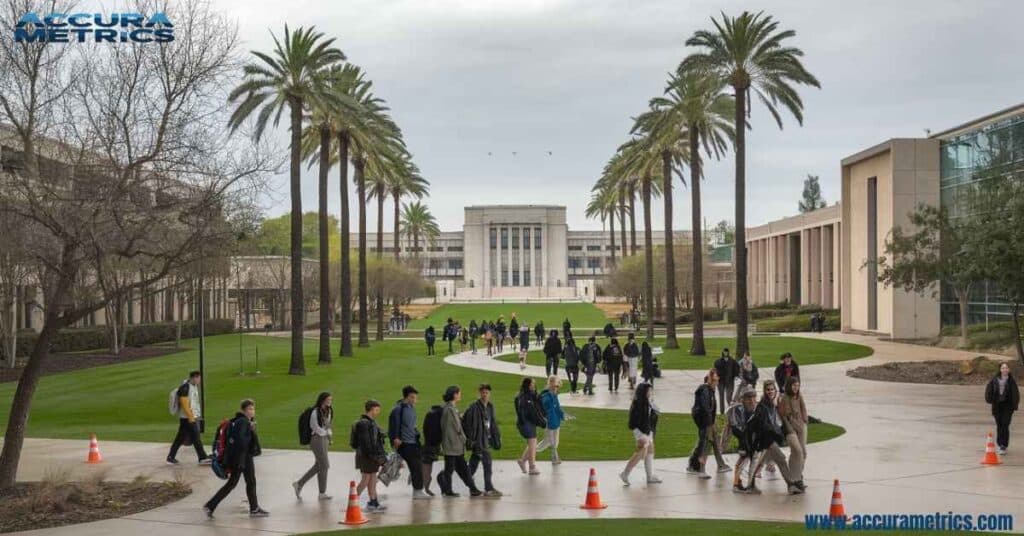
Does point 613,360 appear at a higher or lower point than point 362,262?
lower

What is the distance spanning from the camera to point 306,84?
126ft

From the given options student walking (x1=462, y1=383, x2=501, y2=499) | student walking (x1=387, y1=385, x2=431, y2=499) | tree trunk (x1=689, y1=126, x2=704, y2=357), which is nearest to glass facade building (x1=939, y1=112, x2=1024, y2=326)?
tree trunk (x1=689, y1=126, x2=704, y2=357)

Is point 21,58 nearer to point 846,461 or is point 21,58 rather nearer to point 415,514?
point 415,514

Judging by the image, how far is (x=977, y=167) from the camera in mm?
51375

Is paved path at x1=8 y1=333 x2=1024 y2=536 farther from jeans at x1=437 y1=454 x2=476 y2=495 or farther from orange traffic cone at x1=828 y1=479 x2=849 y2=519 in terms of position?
orange traffic cone at x1=828 y1=479 x2=849 y2=519

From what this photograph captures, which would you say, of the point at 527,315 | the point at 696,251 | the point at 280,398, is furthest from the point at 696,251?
the point at 527,315

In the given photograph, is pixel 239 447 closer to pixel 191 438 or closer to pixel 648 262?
pixel 191 438

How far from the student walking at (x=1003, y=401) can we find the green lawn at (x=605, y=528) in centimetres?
734

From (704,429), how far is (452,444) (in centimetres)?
417

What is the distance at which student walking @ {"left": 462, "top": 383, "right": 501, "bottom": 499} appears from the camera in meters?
14.9

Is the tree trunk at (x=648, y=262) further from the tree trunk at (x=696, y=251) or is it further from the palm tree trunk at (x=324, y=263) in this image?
the palm tree trunk at (x=324, y=263)

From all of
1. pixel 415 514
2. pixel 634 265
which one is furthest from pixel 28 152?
pixel 634 265

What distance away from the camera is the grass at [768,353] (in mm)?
41969

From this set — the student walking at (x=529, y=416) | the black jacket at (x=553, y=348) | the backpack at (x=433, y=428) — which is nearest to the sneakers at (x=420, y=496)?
the backpack at (x=433, y=428)
